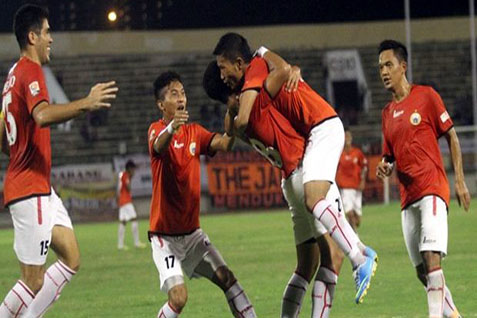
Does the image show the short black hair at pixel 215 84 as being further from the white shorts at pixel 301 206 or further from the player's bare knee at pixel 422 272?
the player's bare knee at pixel 422 272

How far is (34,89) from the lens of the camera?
30.5ft

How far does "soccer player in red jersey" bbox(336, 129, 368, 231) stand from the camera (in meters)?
26.2

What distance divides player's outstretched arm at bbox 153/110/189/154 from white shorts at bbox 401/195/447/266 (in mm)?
2332

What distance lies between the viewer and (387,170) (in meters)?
11.3

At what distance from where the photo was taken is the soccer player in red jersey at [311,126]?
378 inches

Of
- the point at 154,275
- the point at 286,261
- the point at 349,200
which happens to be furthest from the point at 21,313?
the point at 349,200

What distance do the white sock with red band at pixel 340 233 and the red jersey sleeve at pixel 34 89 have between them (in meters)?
2.42

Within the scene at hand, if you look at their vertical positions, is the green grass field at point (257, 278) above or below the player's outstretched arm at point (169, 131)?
below

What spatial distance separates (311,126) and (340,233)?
1.04 meters

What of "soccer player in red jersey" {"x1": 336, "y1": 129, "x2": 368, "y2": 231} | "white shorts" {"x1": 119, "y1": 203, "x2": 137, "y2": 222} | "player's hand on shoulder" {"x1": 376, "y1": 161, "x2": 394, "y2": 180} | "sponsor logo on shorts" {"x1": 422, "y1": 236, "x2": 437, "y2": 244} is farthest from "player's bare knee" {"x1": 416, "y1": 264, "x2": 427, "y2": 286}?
"white shorts" {"x1": 119, "y1": 203, "x2": 137, "y2": 222}

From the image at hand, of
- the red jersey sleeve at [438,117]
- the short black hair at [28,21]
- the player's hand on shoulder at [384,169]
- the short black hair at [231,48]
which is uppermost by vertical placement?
the short black hair at [28,21]

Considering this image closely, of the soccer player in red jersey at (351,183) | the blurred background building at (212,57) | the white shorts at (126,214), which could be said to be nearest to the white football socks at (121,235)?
the white shorts at (126,214)

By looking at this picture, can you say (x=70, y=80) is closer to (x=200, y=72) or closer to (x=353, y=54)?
(x=200, y=72)

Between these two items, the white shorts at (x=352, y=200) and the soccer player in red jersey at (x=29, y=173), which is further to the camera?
the white shorts at (x=352, y=200)
